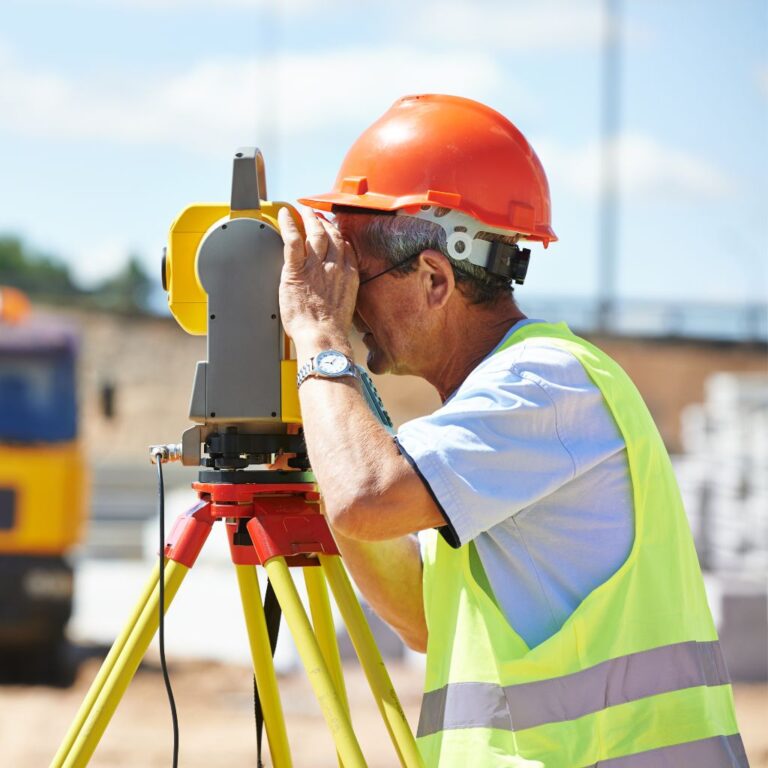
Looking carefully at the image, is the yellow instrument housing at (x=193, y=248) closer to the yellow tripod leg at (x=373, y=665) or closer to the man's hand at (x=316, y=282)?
the man's hand at (x=316, y=282)

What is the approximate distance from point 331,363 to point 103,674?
69 cm

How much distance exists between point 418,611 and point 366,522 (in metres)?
0.56

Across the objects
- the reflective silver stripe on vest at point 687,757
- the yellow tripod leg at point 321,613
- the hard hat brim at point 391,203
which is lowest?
the reflective silver stripe on vest at point 687,757

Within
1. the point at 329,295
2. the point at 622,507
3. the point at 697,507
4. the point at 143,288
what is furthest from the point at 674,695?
the point at 143,288

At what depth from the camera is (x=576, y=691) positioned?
2102mm

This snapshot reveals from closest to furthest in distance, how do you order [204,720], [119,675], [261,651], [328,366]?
[328,366]
[119,675]
[261,651]
[204,720]

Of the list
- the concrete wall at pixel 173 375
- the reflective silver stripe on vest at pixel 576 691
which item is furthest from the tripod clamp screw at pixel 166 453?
the concrete wall at pixel 173 375

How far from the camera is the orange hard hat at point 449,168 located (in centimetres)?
236

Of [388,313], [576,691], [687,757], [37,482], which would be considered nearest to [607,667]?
[576,691]

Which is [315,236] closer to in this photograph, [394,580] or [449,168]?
[449,168]

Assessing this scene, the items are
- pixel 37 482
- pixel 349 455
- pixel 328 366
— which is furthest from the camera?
pixel 37 482

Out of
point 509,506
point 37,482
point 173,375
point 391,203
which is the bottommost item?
point 173,375

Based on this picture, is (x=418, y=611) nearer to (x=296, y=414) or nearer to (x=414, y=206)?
(x=296, y=414)

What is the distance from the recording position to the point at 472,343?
236cm
